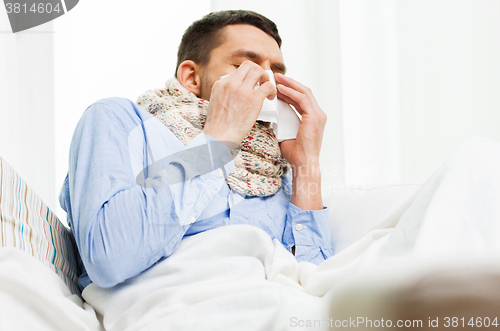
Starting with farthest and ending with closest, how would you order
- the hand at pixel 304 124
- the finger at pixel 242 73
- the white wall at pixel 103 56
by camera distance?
the white wall at pixel 103 56, the hand at pixel 304 124, the finger at pixel 242 73

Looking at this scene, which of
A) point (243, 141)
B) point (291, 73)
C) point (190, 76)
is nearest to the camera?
point (243, 141)

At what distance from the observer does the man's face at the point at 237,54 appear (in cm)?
107

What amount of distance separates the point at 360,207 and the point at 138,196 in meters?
0.60

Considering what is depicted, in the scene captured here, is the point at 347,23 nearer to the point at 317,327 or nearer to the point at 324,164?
the point at 324,164

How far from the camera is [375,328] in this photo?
36 cm

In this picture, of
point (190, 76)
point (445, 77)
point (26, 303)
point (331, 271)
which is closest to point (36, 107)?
point (190, 76)

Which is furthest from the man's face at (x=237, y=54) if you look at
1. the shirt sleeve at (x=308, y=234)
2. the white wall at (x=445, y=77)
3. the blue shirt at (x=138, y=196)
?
the white wall at (x=445, y=77)

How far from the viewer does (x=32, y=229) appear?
668 mm

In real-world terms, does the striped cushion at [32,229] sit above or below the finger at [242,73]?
below

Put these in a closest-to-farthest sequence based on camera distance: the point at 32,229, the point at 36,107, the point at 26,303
Result: 1. the point at 26,303
2. the point at 32,229
3. the point at 36,107

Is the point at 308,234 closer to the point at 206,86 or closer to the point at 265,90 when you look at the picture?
the point at 265,90

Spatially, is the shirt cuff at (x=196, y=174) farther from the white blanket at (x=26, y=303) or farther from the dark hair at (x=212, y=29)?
the dark hair at (x=212, y=29)

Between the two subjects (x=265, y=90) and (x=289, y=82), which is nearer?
(x=265, y=90)

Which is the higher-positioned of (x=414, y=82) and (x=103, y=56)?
(x=103, y=56)
